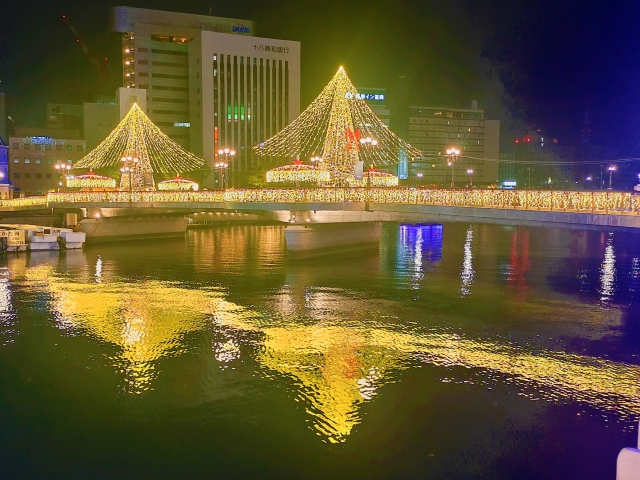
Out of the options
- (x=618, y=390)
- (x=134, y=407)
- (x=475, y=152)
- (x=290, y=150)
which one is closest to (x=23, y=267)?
(x=134, y=407)

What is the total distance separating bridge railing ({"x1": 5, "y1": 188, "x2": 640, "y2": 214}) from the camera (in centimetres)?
2508

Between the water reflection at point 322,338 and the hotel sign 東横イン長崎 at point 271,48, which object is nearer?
the water reflection at point 322,338

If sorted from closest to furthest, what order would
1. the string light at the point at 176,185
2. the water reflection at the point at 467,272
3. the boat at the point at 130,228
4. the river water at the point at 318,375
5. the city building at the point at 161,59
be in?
the river water at the point at 318,375, the water reflection at the point at 467,272, the boat at the point at 130,228, the string light at the point at 176,185, the city building at the point at 161,59

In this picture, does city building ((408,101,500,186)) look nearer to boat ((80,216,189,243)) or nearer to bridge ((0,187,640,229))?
bridge ((0,187,640,229))

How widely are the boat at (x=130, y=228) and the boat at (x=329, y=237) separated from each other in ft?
61.2

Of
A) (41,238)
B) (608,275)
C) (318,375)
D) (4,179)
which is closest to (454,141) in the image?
(4,179)

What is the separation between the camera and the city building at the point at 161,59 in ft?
342

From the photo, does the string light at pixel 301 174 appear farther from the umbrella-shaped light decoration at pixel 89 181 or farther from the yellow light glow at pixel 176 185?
the umbrella-shaped light decoration at pixel 89 181

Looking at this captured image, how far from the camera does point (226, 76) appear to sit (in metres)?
101

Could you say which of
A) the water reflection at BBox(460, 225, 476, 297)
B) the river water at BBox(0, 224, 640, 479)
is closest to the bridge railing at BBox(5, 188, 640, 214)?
the water reflection at BBox(460, 225, 476, 297)

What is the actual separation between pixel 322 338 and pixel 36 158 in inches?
3376

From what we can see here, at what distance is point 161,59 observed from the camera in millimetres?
105188

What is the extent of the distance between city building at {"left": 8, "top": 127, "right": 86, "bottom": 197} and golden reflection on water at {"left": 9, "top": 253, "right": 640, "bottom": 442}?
70.6 metres

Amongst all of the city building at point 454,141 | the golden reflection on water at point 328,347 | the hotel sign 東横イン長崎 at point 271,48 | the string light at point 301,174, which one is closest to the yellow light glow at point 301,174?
the string light at point 301,174
